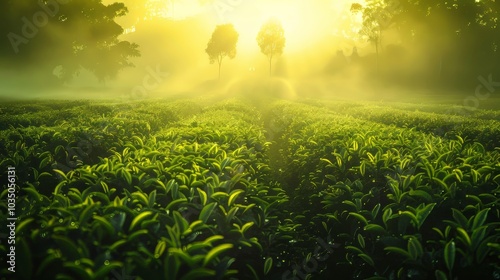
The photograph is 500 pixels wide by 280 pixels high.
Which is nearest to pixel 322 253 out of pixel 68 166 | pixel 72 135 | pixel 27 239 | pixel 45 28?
pixel 27 239

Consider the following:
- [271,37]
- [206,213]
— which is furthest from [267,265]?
[271,37]

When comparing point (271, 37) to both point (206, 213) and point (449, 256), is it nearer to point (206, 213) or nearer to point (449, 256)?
point (206, 213)

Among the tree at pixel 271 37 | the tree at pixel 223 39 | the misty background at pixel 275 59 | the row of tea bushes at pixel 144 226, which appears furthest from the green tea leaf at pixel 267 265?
the tree at pixel 223 39

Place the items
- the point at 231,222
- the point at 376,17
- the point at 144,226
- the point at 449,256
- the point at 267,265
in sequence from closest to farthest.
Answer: the point at 449,256 < the point at 144,226 < the point at 267,265 < the point at 231,222 < the point at 376,17

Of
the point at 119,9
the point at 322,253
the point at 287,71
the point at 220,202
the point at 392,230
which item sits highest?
the point at 119,9

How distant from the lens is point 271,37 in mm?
Result: 53281

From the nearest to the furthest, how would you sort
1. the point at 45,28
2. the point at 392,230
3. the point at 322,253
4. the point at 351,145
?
the point at 392,230
the point at 322,253
the point at 351,145
the point at 45,28

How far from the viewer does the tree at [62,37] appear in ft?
110

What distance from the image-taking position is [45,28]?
36.1 m

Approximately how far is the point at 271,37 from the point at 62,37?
30.5 m

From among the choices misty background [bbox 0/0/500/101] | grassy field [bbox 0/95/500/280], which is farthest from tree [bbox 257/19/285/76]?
grassy field [bbox 0/95/500/280]

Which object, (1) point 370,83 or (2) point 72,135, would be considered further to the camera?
(1) point 370,83

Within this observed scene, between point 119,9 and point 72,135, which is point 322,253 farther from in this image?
point 119,9

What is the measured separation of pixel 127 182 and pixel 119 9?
4318cm
